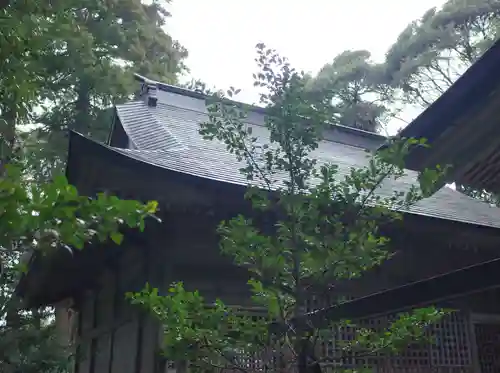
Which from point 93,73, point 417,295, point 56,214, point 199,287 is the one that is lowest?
point 417,295

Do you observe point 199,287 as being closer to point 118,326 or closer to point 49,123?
point 118,326

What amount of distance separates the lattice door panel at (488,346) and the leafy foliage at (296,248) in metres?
3.63

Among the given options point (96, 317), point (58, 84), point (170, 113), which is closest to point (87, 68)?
point (58, 84)

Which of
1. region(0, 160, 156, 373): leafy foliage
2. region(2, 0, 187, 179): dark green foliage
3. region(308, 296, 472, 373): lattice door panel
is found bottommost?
region(308, 296, 472, 373): lattice door panel

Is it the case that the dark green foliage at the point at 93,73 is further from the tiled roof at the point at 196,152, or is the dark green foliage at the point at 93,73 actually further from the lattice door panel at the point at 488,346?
the lattice door panel at the point at 488,346

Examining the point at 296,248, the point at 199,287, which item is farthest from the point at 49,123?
the point at 296,248

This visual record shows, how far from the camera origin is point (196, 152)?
607 centimetres

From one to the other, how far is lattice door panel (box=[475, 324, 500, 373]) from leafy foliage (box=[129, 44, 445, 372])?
3.63 m

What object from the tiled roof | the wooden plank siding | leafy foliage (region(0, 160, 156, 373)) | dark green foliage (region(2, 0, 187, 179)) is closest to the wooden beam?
leafy foliage (region(0, 160, 156, 373))

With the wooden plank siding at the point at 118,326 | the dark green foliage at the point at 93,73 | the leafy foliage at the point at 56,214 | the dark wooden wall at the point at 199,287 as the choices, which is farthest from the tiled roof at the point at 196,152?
the dark green foliage at the point at 93,73

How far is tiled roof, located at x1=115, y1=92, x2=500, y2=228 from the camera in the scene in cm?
521

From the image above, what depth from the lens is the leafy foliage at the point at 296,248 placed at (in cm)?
279

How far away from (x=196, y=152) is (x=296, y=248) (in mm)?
3394

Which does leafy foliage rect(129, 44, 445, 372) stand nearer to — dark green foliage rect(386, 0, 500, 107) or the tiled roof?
the tiled roof
